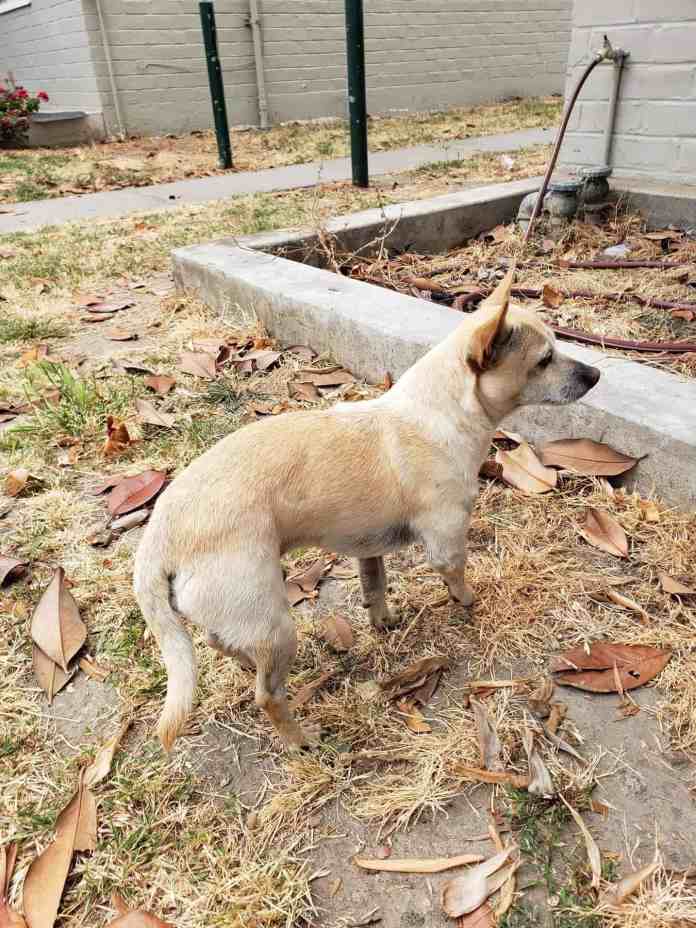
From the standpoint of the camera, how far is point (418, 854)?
64.0 inches

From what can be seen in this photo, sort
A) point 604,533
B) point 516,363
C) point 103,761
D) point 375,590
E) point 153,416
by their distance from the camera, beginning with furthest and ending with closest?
point 153,416
point 604,533
point 375,590
point 516,363
point 103,761

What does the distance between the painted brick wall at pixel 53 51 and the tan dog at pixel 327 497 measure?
1164 centimetres

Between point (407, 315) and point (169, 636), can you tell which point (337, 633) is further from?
point (407, 315)

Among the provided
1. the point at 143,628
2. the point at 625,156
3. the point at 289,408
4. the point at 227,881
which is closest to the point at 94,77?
the point at 625,156

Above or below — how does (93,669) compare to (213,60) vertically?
below

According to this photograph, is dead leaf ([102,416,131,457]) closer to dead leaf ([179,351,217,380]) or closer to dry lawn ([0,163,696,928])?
dry lawn ([0,163,696,928])

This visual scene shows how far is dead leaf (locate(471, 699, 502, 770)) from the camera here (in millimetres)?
1812

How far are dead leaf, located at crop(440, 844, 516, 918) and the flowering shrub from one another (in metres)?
13.3

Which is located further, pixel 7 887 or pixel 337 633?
pixel 337 633

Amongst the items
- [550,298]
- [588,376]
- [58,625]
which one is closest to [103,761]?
[58,625]

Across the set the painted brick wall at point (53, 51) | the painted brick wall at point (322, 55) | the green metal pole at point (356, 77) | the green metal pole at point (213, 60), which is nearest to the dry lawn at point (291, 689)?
the green metal pole at point (356, 77)

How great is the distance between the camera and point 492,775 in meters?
1.78

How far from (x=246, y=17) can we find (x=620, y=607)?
12538 mm

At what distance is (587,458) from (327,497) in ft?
4.23
